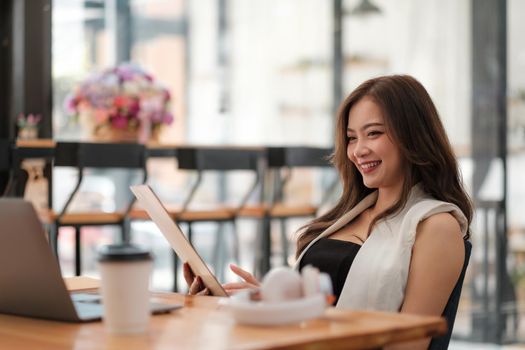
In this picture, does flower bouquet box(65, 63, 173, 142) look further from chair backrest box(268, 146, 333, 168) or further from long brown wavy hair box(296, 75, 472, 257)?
long brown wavy hair box(296, 75, 472, 257)

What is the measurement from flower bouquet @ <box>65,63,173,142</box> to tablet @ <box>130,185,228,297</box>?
3813mm

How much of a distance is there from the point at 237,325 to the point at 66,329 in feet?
0.88

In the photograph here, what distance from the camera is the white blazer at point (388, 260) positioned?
2121 millimetres

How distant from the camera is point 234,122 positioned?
761 centimetres

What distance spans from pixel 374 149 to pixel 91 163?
3.06 m

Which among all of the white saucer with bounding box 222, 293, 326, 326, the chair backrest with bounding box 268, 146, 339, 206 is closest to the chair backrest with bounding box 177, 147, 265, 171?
the chair backrest with bounding box 268, 146, 339, 206

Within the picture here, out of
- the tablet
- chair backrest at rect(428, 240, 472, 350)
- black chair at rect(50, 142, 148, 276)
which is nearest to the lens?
the tablet

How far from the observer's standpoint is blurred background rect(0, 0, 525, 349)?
213 inches

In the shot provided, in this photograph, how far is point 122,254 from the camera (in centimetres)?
138

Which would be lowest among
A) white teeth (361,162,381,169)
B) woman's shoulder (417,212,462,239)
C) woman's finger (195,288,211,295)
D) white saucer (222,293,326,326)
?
woman's finger (195,288,211,295)

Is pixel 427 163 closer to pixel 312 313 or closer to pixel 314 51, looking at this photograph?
pixel 312 313

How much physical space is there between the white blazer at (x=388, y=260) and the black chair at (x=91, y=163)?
3.06 metres

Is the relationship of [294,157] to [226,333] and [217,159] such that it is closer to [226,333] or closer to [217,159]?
[217,159]

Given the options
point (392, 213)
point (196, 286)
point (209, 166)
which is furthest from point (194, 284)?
point (209, 166)
